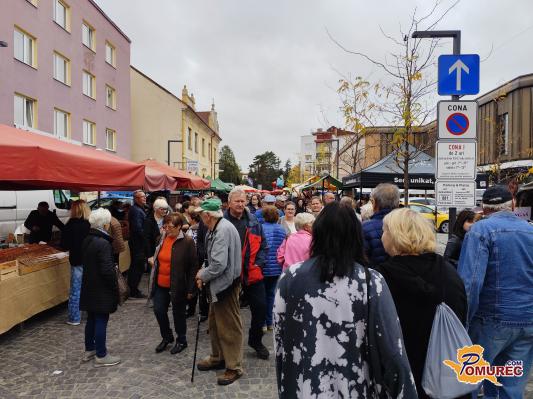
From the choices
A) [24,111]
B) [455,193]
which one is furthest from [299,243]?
[24,111]

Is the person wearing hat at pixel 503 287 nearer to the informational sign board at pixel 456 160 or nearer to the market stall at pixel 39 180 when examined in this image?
the informational sign board at pixel 456 160

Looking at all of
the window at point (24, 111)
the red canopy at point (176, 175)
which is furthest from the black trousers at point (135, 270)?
the window at point (24, 111)

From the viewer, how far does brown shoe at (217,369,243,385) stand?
3.81 metres

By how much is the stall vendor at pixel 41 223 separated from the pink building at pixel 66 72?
25.7 ft

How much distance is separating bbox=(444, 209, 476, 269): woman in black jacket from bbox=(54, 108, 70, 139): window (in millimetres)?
19096

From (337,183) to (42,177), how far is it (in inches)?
458

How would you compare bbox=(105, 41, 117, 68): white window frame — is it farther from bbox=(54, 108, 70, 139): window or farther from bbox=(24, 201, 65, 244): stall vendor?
bbox=(24, 201, 65, 244): stall vendor

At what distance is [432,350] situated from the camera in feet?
6.68

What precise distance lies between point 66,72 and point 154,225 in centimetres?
1662

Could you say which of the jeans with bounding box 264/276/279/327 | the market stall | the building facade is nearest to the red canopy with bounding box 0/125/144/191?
the market stall

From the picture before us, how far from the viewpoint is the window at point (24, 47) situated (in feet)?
53.0

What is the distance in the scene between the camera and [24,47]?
1664 centimetres

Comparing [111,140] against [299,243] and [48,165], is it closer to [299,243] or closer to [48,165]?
[48,165]

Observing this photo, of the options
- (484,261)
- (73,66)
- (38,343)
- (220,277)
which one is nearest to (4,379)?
(38,343)
